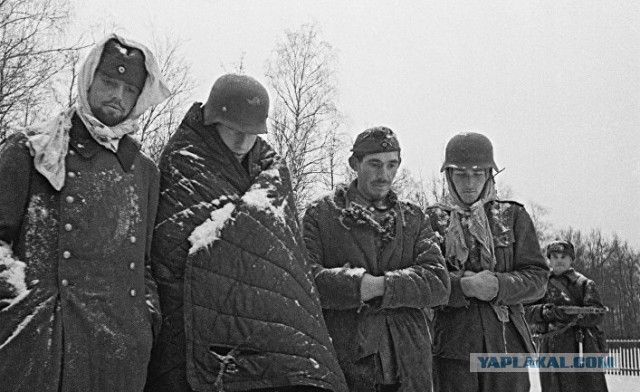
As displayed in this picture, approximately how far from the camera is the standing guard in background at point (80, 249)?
214cm

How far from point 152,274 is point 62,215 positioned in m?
0.50

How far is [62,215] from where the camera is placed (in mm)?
2279

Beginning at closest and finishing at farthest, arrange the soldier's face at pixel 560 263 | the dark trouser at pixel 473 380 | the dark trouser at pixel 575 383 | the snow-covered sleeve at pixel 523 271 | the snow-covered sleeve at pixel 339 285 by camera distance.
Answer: the snow-covered sleeve at pixel 339 285 < the dark trouser at pixel 473 380 < the snow-covered sleeve at pixel 523 271 < the dark trouser at pixel 575 383 < the soldier's face at pixel 560 263

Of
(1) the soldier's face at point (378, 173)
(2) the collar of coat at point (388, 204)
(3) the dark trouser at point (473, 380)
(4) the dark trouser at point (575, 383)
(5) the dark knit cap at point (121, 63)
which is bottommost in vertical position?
(4) the dark trouser at point (575, 383)

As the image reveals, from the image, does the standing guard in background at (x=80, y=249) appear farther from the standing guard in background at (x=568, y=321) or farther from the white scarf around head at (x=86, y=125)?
the standing guard in background at (x=568, y=321)

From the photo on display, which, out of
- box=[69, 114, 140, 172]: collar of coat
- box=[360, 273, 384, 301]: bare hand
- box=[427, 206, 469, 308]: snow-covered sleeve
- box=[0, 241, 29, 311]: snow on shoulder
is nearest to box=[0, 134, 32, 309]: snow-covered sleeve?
box=[0, 241, 29, 311]: snow on shoulder

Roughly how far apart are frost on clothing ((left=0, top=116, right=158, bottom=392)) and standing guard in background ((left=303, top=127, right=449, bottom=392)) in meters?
1.19

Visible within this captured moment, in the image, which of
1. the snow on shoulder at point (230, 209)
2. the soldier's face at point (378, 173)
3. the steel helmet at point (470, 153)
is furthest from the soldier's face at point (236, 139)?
the steel helmet at point (470, 153)

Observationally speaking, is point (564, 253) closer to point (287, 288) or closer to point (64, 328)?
point (287, 288)

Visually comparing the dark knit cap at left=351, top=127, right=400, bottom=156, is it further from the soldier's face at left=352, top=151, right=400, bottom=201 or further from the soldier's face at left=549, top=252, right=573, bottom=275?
the soldier's face at left=549, top=252, right=573, bottom=275

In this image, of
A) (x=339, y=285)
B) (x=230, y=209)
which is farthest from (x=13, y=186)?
A: (x=339, y=285)

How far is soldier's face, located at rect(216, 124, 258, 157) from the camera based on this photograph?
2.84 metres

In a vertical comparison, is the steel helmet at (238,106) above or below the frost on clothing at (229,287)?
above

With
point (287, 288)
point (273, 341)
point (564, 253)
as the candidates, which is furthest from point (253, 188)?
point (564, 253)
